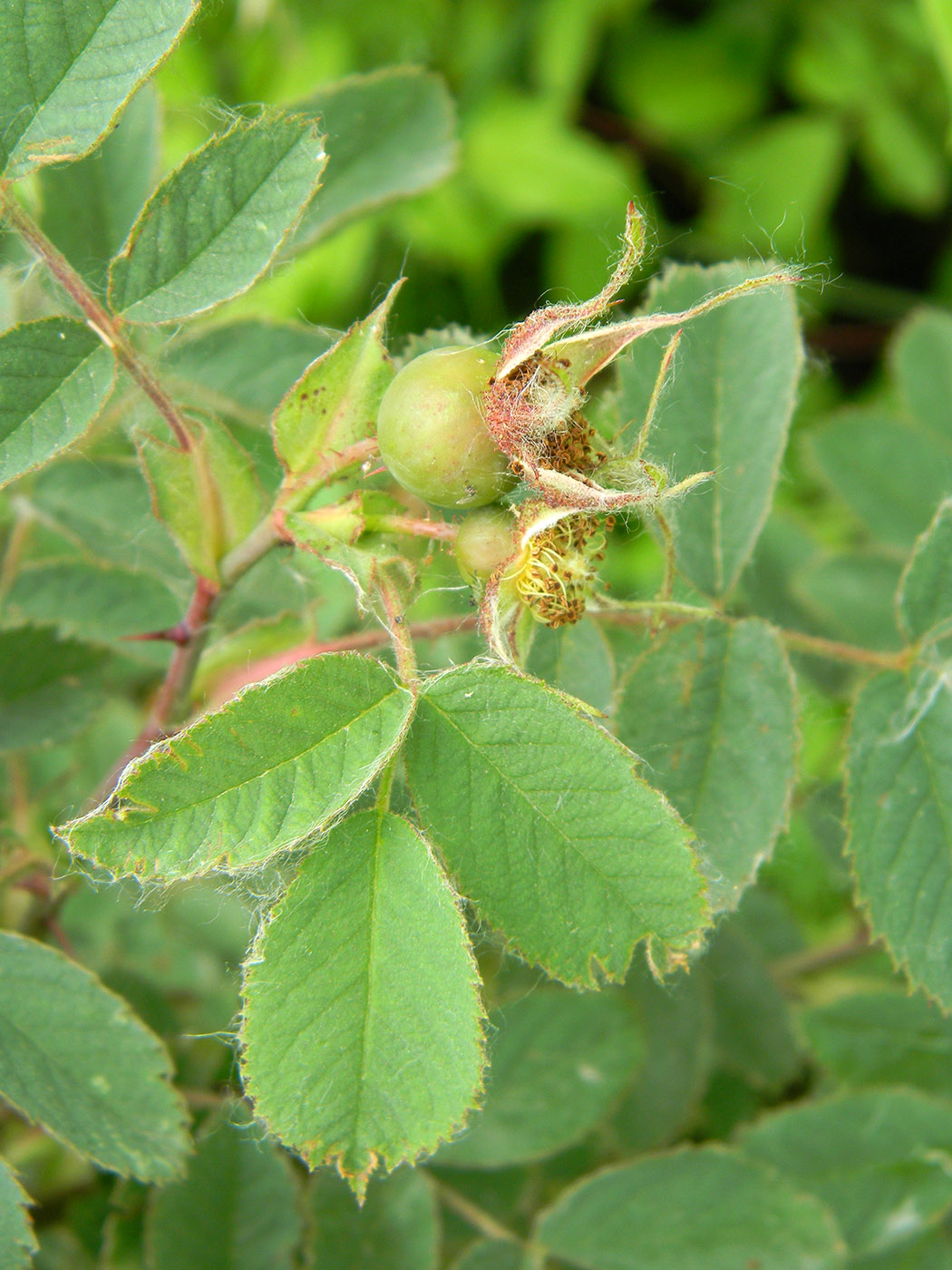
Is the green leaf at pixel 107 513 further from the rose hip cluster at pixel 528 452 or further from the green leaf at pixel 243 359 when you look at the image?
the rose hip cluster at pixel 528 452

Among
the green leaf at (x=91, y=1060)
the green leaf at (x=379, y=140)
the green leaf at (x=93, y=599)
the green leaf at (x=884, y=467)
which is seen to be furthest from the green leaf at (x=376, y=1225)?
the green leaf at (x=884, y=467)

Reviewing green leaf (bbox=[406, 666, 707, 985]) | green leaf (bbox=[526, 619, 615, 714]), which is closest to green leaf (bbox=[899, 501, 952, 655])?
green leaf (bbox=[526, 619, 615, 714])

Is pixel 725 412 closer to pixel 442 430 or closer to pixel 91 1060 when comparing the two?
pixel 442 430

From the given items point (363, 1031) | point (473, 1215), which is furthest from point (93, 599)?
point (473, 1215)

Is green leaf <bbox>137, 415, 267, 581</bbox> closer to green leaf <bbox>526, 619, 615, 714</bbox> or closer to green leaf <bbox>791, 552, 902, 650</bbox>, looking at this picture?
green leaf <bbox>526, 619, 615, 714</bbox>

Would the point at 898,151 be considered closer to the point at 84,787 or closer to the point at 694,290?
the point at 694,290

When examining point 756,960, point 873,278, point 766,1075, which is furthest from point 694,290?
point 873,278
